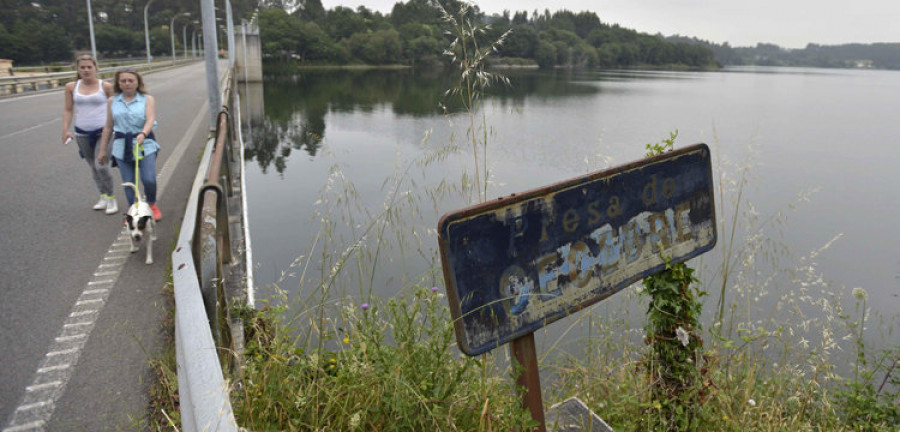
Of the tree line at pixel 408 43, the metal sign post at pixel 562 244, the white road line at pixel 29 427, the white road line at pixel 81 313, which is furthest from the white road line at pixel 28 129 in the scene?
the tree line at pixel 408 43

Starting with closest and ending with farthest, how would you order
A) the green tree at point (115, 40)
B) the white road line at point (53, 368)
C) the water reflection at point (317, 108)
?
the white road line at point (53, 368) → the water reflection at point (317, 108) → the green tree at point (115, 40)

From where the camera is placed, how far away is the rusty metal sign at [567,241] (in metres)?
1.81

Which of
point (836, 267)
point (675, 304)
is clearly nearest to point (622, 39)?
point (836, 267)

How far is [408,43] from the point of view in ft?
271

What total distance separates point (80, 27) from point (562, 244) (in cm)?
10813

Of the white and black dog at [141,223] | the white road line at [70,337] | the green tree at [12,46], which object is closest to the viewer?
the white road line at [70,337]

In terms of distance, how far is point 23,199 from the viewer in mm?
7055

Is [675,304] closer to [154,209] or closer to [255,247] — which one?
[154,209]

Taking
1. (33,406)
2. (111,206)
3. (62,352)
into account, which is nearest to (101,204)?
(111,206)

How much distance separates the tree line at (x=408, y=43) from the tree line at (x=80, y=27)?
10968 millimetres

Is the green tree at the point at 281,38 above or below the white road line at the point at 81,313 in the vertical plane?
above

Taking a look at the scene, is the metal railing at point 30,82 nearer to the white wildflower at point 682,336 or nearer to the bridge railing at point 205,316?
the bridge railing at point 205,316

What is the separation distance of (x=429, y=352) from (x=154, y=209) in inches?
192

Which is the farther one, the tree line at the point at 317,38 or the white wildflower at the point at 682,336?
the tree line at the point at 317,38
